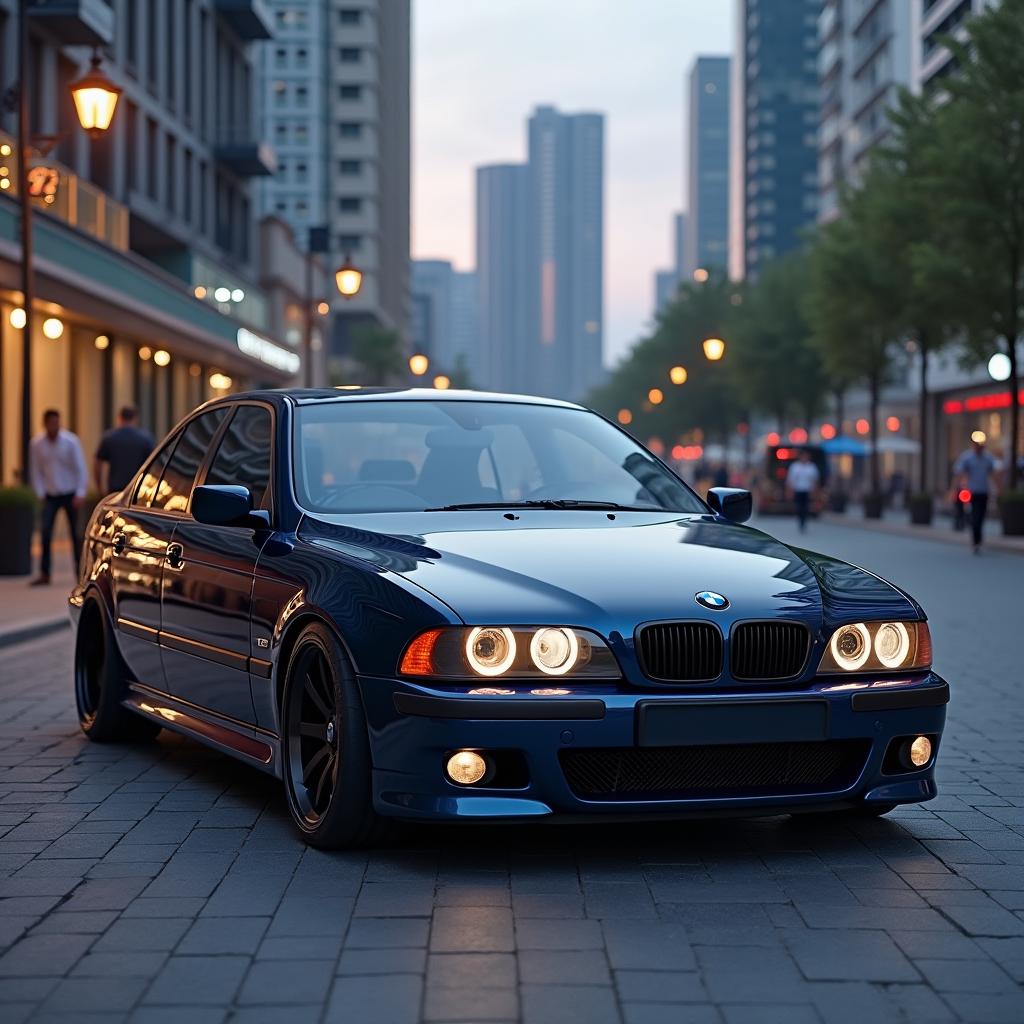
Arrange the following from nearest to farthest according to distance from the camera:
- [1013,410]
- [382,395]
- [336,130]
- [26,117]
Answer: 1. [382,395]
2. [26,117]
3. [1013,410]
4. [336,130]

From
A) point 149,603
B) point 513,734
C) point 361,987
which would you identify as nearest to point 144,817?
point 149,603

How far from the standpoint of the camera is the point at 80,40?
3525 centimetres

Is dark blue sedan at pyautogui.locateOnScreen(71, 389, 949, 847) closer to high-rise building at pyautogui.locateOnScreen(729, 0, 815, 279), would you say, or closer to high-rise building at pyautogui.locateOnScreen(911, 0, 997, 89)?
high-rise building at pyautogui.locateOnScreen(911, 0, 997, 89)

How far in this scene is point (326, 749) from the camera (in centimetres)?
570

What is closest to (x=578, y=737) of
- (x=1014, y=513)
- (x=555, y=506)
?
(x=555, y=506)

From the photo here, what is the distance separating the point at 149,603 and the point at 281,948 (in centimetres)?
304

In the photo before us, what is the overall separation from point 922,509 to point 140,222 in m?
19.2

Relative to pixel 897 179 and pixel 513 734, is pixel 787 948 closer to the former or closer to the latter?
pixel 513 734

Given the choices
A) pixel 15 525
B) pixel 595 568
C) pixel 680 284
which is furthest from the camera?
pixel 680 284

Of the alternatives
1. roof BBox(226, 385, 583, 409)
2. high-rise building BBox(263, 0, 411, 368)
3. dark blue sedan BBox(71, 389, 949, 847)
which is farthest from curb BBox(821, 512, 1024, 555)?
high-rise building BBox(263, 0, 411, 368)

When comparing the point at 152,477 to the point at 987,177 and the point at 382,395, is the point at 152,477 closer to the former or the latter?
the point at 382,395

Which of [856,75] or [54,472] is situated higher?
[856,75]

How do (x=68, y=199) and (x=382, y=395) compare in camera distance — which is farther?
(x=68, y=199)

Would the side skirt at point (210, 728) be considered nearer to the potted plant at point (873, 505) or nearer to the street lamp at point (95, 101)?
the street lamp at point (95, 101)
